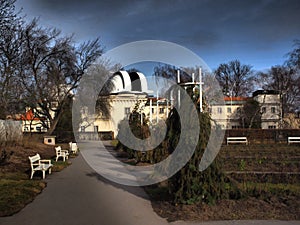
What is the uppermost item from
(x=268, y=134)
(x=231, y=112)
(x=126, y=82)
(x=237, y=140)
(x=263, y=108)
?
(x=126, y=82)

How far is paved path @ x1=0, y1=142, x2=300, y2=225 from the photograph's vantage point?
21.3 feet

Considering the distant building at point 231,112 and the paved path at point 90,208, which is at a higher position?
the distant building at point 231,112

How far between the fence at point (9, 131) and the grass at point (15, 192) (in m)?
7.71

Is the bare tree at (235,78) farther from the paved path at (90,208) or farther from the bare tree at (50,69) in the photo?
the paved path at (90,208)

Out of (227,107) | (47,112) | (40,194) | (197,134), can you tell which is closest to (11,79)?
(47,112)

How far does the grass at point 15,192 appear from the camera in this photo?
758cm

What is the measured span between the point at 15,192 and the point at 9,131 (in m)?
13.1

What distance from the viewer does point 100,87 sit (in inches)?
1496

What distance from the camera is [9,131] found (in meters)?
21.2

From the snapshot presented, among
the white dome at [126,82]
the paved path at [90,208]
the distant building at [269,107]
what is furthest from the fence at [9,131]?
the distant building at [269,107]

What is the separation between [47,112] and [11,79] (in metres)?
13.1

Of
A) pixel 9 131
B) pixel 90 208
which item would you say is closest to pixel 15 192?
pixel 90 208

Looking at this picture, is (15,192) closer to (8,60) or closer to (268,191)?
(268,191)

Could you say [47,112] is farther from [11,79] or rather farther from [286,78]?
[286,78]
